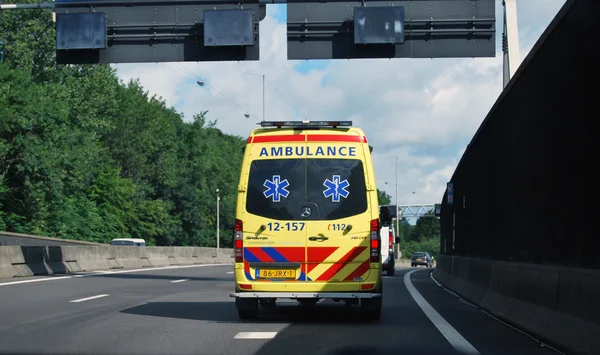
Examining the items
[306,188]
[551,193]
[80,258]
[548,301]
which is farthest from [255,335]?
[80,258]

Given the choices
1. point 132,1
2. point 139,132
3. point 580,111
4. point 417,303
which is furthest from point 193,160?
point 580,111

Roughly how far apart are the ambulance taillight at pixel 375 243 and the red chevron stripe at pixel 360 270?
86 millimetres

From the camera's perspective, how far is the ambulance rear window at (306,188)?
12.9 meters

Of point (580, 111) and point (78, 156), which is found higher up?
point (78, 156)

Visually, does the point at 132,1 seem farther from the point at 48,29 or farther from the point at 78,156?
the point at 48,29

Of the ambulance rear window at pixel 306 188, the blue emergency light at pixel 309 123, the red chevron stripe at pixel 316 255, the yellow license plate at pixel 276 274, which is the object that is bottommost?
the yellow license plate at pixel 276 274

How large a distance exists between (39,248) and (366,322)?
15.7 meters

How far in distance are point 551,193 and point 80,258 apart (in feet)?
69.8

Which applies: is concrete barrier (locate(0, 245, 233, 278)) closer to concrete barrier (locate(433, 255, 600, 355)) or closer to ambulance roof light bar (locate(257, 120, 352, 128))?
ambulance roof light bar (locate(257, 120, 352, 128))

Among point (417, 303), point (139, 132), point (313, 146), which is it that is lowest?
point (417, 303)

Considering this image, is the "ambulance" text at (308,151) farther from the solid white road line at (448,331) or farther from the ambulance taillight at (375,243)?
the solid white road line at (448,331)

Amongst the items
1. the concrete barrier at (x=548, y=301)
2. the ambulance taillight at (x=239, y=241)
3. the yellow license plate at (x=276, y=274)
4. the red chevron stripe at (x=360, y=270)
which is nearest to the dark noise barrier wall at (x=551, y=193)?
the concrete barrier at (x=548, y=301)

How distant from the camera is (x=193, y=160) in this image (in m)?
108

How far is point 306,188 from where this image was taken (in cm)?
1301
